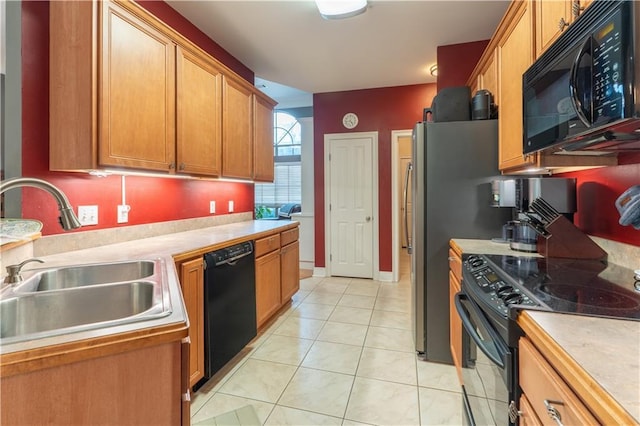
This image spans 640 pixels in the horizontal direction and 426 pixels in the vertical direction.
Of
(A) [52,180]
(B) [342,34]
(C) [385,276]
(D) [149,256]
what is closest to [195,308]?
(D) [149,256]

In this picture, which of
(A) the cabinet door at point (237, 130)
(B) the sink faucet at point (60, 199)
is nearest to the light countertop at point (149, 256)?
(B) the sink faucet at point (60, 199)

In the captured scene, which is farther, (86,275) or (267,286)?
(267,286)

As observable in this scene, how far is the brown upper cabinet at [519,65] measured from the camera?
1.39 meters

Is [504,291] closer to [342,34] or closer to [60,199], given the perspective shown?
[60,199]

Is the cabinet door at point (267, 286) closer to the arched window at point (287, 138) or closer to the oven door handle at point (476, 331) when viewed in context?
the oven door handle at point (476, 331)

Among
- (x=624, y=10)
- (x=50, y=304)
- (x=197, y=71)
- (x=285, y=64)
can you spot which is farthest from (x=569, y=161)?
(x=285, y=64)

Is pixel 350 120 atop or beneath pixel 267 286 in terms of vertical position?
atop

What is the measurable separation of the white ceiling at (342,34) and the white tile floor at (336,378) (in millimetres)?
2788

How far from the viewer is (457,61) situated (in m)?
3.03

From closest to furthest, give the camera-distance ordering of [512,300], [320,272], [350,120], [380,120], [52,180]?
[512,300] → [52,180] → [380,120] → [350,120] → [320,272]

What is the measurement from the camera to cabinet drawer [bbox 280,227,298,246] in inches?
118

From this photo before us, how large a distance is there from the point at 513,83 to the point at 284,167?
5.21m

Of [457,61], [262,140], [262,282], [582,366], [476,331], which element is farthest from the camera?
[262,140]

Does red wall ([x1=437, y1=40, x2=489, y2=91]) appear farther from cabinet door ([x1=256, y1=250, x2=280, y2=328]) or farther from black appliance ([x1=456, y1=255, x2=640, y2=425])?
cabinet door ([x1=256, y1=250, x2=280, y2=328])
